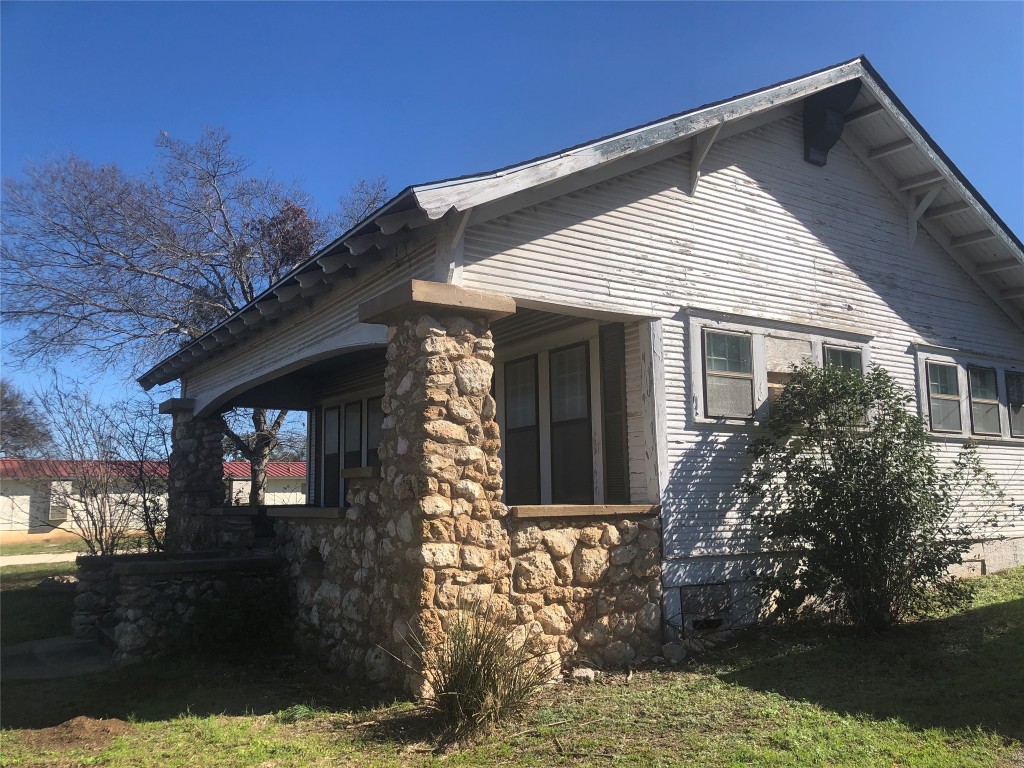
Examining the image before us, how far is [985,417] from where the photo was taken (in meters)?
11.5

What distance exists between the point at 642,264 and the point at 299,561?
16.2ft

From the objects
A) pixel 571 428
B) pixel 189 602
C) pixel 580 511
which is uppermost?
pixel 571 428

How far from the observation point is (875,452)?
7996 millimetres

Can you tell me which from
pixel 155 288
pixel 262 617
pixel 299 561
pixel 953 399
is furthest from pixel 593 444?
pixel 155 288

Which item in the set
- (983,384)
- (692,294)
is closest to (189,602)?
(692,294)

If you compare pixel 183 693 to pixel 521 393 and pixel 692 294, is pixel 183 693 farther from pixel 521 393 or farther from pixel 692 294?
pixel 692 294

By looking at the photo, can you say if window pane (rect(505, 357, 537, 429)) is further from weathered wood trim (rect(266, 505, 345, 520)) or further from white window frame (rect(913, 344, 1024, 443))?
white window frame (rect(913, 344, 1024, 443))

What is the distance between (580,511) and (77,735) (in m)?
4.31

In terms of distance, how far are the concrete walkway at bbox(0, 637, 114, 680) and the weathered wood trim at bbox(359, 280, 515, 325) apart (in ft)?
16.0

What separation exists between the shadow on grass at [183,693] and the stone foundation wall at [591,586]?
1518mm

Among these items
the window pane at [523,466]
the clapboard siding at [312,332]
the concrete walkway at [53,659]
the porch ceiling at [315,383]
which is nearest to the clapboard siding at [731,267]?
the clapboard siding at [312,332]

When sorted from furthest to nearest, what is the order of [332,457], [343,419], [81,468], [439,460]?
[332,457] → [343,419] → [81,468] → [439,460]

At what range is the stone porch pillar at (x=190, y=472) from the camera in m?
13.5

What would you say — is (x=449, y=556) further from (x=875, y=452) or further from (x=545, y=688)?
(x=875, y=452)
